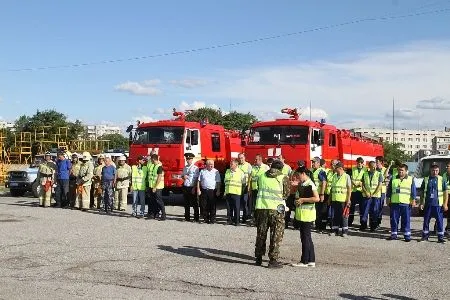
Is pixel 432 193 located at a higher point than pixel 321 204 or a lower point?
higher

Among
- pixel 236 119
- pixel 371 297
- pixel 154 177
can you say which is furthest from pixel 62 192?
pixel 236 119

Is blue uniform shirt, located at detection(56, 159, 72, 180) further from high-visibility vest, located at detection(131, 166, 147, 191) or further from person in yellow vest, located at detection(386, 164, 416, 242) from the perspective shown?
person in yellow vest, located at detection(386, 164, 416, 242)

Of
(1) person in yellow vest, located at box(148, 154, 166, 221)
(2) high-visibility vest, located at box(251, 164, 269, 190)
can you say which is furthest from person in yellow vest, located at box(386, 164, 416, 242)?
(1) person in yellow vest, located at box(148, 154, 166, 221)

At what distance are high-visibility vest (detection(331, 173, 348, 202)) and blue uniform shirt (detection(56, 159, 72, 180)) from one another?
917cm

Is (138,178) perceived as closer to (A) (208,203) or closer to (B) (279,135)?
(A) (208,203)

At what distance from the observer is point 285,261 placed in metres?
9.89

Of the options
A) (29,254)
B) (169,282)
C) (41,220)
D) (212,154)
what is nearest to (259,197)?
(169,282)

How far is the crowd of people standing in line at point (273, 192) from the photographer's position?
31.3 feet

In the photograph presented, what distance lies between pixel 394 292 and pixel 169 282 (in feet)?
9.82

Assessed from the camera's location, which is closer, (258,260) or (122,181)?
(258,260)

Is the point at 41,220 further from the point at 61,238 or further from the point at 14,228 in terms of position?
the point at 61,238

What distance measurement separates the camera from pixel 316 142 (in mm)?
18516

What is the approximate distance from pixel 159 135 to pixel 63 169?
134 inches

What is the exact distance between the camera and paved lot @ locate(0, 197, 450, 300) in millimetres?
7586
